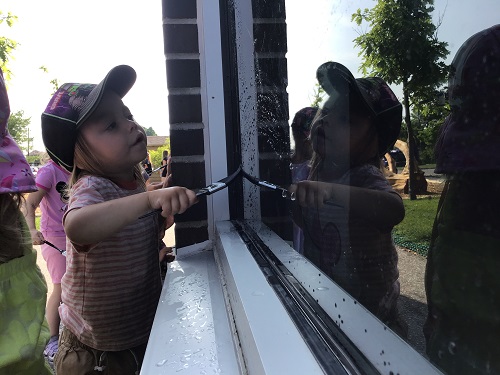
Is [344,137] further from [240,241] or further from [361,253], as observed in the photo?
[240,241]

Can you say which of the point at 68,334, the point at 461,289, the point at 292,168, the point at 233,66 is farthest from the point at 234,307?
the point at 233,66

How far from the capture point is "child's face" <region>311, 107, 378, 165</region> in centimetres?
62

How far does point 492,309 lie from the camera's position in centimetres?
33

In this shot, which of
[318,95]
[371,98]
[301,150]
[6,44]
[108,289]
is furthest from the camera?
[6,44]

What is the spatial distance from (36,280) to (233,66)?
1079 millimetres

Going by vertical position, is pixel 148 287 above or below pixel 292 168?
below

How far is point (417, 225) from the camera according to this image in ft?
1.40

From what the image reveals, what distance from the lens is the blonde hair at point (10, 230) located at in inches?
51.1

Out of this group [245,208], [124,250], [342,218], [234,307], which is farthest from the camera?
[245,208]

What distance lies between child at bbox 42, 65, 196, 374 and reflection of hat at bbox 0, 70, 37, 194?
0.16 m

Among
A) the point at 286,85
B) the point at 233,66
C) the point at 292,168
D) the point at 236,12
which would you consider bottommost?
the point at 292,168

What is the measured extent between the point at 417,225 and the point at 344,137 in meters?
0.30

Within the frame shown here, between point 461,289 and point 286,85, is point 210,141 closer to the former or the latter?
point 286,85

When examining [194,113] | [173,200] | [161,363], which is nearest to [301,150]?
[173,200]
